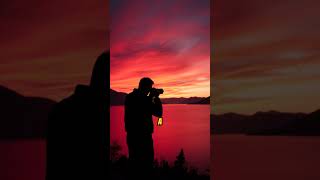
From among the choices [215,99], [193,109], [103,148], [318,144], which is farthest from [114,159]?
[318,144]

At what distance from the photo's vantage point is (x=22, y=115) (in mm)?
3135

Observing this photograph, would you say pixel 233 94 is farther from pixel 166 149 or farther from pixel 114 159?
pixel 114 159

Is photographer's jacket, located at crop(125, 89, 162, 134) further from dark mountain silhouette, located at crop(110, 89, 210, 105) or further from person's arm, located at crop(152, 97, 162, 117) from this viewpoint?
dark mountain silhouette, located at crop(110, 89, 210, 105)

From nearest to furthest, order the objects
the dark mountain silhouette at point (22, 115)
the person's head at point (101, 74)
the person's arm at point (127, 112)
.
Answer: the person's arm at point (127, 112) < the person's head at point (101, 74) < the dark mountain silhouette at point (22, 115)

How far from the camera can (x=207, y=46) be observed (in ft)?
8.51

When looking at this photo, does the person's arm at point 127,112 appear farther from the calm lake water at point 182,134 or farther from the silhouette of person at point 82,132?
the silhouette of person at point 82,132

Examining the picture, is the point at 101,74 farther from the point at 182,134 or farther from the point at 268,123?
the point at 268,123

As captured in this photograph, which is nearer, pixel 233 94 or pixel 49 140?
pixel 49 140

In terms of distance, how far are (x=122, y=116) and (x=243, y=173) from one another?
0.87 meters

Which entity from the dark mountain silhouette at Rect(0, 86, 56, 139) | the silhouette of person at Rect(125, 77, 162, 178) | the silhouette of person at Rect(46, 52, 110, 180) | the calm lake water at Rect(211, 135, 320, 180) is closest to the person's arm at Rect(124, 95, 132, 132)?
the silhouette of person at Rect(125, 77, 162, 178)

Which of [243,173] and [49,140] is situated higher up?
[49,140]

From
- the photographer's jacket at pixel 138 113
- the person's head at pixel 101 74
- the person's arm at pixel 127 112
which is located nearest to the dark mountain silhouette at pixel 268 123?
the photographer's jacket at pixel 138 113

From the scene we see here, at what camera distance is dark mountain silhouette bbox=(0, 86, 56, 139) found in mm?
3084

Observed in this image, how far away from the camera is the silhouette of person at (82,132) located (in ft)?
8.16
